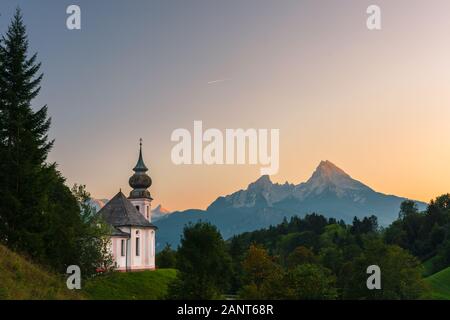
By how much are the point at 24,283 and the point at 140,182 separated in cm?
6599

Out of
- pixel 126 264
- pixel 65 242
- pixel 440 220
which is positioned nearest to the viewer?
pixel 65 242

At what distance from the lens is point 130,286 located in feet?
207

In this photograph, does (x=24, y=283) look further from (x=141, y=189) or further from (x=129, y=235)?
(x=141, y=189)

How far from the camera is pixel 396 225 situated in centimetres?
14050

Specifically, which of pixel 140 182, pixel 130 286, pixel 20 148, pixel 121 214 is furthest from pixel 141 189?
pixel 20 148

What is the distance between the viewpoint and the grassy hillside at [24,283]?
21766mm

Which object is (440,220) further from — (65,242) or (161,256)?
(65,242)

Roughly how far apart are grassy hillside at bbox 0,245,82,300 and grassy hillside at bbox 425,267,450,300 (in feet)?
231

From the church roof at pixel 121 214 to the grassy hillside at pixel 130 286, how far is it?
28.7 ft

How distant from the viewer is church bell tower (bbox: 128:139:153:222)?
8869cm

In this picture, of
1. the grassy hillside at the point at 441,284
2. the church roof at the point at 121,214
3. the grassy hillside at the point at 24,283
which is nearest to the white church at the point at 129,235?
the church roof at the point at 121,214

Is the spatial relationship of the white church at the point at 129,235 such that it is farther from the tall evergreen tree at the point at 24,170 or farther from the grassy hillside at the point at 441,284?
the grassy hillside at the point at 441,284
